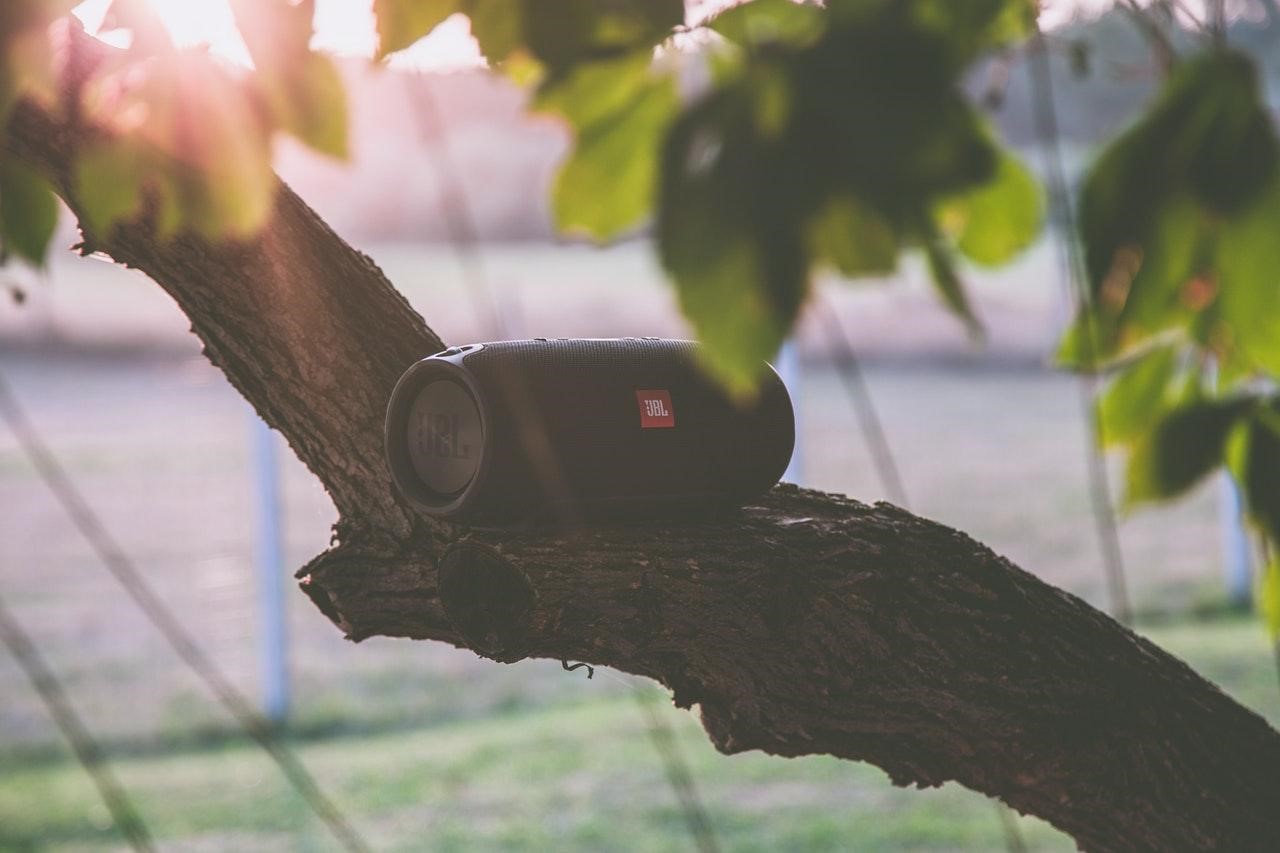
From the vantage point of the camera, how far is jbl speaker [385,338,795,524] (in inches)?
37.3

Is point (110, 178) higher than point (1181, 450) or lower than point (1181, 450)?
higher

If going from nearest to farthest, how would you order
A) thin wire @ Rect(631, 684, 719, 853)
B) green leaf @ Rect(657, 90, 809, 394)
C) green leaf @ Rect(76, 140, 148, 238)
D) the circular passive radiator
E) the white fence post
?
green leaf @ Rect(657, 90, 809, 394), green leaf @ Rect(76, 140, 148, 238), thin wire @ Rect(631, 684, 719, 853), the circular passive radiator, the white fence post

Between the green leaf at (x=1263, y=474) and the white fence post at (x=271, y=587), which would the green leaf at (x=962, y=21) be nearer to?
the green leaf at (x=1263, y=474)

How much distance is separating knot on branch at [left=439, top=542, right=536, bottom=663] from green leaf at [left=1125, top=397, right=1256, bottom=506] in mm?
468

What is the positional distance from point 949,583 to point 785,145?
73cm

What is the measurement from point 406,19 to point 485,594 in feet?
1.68

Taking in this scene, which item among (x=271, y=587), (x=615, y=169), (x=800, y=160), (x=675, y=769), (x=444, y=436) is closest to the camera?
(x=800, y=160)

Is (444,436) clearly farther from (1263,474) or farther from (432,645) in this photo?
(432,645)

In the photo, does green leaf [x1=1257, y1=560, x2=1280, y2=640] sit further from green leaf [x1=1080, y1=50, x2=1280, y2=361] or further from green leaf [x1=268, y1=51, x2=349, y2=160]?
green leaf [x1=268, y1=51, x2=349, y2=160]

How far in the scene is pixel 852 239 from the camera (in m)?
0.37

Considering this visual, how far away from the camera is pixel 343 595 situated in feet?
3.55

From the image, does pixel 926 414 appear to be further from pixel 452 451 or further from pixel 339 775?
pixel 452 451

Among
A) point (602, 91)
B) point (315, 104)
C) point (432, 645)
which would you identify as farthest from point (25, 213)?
point (432, 645)

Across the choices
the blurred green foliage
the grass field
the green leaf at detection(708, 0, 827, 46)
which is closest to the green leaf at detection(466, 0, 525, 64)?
the blurred green foliage
